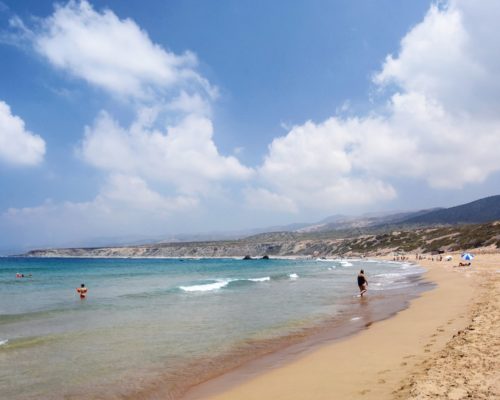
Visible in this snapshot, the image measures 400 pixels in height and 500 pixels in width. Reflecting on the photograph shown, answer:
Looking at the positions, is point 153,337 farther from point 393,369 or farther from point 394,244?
point 394,244

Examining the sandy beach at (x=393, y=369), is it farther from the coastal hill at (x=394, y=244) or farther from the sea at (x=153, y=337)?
the coastal hill at (x=394, y=244)

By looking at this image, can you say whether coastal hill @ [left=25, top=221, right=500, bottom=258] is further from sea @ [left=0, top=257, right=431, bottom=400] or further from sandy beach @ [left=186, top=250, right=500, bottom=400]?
sandy beach @ [left=186, top=250, right=500, bottom=400]

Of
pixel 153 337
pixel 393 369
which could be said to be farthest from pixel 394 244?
pixel 393 369

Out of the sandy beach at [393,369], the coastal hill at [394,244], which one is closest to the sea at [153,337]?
the sandy beach at [393,369]

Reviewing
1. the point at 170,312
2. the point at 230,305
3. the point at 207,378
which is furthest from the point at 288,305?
the point at 207,378

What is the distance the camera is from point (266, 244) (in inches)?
7500

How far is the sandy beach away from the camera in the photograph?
719 cm

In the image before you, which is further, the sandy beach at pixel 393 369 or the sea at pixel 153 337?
the sea at pixel 153 337

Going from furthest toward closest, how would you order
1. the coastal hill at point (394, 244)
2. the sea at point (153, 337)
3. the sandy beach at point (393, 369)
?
the coastal hill at point (394, 244) < the sea at point (153, 337) < the sandy beach at point (393, 369)

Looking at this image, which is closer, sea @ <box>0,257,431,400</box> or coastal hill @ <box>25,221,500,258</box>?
sea @ <box>0,257,431,400</box>

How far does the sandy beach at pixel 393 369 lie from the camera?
719 centimetres

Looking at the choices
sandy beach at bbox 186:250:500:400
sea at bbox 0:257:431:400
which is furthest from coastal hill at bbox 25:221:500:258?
sandy beach at bbox 186:250:500:400

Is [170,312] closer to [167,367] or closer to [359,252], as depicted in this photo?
[167,367]

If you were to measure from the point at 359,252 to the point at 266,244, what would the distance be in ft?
219
